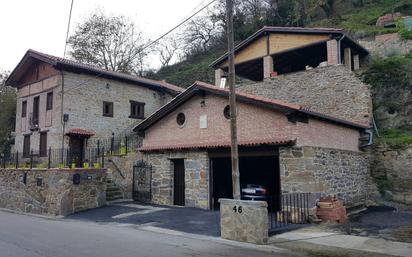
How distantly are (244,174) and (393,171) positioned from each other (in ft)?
23.5

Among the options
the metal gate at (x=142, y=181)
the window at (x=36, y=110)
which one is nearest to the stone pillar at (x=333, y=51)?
the metal gate at (x=142, y=181)

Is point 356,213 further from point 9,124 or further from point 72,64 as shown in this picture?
point 9,124

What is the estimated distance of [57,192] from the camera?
15812mm

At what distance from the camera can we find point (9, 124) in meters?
30.9

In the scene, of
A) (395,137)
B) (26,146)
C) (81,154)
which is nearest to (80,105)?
(81,154)

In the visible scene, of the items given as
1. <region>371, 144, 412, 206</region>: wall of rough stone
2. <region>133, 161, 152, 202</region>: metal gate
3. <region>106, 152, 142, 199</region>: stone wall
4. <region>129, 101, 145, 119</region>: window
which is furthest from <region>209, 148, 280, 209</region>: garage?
<region>129, 101, 145, 119</region>: window

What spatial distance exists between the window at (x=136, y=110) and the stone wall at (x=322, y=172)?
1668 cm

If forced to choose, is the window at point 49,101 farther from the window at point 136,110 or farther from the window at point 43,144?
the window at point 136,110

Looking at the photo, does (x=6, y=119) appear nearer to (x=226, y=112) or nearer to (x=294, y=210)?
(x=226, y=112)

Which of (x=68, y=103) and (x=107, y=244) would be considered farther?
(x=68, y=103)

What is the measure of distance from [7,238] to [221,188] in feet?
32.7

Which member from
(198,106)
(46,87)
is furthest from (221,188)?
(46,87)

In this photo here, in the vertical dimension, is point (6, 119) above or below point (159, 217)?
above

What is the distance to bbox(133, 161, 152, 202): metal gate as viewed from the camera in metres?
17.8
